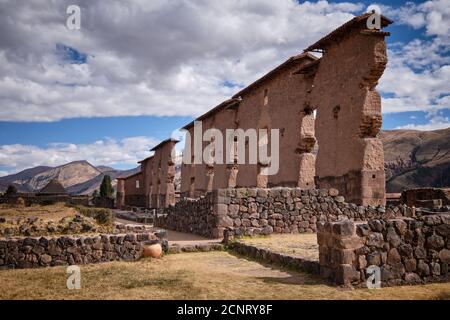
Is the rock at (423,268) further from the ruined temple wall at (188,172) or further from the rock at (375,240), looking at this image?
the ruined temple wall at (188,172)

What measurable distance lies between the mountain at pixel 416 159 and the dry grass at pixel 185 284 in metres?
51.9

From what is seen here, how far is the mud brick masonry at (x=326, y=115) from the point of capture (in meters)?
13.2

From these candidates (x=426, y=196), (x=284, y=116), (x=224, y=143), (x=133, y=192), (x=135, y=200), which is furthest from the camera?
(x=133, y=192)

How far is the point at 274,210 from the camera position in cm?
1280

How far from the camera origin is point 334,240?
20.1ft

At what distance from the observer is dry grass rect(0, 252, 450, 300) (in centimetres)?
553

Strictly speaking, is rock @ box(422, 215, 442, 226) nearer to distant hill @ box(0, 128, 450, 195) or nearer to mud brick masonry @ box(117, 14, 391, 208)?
mud brick masonry @ box(117, 14, 391, 208)

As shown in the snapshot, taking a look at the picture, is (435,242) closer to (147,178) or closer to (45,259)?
(45,259)

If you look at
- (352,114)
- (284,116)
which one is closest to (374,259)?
(352,114)

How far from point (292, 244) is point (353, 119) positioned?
5.77 metres

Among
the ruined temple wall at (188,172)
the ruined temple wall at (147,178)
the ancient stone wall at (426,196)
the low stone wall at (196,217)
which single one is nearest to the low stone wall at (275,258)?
the low stone wall at (196,217)

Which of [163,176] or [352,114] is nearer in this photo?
[352,114]

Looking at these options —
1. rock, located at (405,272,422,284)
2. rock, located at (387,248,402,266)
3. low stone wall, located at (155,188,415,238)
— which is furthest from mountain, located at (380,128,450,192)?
rock, located at (387,248,402,266)
